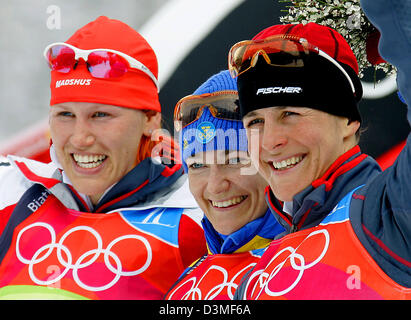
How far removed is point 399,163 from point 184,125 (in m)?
1.31

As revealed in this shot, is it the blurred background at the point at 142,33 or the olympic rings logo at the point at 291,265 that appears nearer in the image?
the olympic rings logo at the point at 291,265

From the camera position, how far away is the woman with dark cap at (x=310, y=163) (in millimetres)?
1409

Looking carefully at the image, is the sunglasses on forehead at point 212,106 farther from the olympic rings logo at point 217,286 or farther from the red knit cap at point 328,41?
the olympic rings logo at point 217,286

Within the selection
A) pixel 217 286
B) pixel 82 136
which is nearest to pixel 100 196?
pixel 82 136

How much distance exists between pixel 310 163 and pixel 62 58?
56.5 inches

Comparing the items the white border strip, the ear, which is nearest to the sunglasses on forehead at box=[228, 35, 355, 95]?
the ear

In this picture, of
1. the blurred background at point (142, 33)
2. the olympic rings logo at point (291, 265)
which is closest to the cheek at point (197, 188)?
the olympic rings logo at point (291, 265)

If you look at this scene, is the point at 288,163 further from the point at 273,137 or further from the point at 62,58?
the point at 62,58

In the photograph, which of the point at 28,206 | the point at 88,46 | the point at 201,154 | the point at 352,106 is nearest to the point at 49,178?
the point at 28,206

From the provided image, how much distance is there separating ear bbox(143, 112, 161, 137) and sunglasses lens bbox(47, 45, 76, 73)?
1.47 ft

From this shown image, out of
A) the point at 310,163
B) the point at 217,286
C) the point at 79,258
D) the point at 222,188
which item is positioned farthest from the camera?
the point at 79,258

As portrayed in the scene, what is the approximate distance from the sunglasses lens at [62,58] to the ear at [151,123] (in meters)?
0.45

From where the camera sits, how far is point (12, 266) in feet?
8.23

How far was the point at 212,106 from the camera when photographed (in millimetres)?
2299
